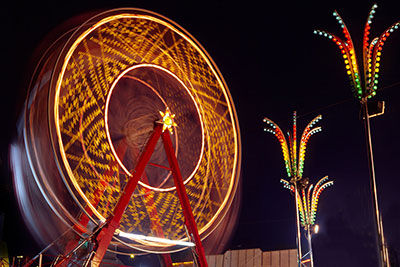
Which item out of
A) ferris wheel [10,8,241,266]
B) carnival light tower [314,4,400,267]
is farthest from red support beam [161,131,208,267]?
carnival light tower [314,4,400,267]

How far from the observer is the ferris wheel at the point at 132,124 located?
1131cm

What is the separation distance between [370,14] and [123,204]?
22.5 ft

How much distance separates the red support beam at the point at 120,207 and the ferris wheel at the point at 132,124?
0.26 feet

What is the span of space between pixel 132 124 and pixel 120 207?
9.84 ft

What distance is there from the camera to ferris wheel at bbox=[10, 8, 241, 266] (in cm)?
1131

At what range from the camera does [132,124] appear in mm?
13344

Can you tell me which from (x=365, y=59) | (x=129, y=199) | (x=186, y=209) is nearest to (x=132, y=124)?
(x=129, y=199)

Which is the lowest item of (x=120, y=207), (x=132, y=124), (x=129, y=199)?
(x=120, y=207)

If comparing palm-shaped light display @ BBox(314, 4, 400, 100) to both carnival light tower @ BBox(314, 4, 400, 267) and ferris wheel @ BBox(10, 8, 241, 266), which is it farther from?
ferris wheel @ BBox(10, 8, 241, 266)

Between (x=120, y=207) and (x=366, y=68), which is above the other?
(x=366, y=68)

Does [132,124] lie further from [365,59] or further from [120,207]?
[365,59]

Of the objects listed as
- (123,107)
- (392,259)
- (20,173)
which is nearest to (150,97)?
(123,107)

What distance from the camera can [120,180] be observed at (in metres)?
12.9

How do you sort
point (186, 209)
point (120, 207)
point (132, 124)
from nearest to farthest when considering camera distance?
point (120, 207)
point (186, 209)
point (132, 124)
